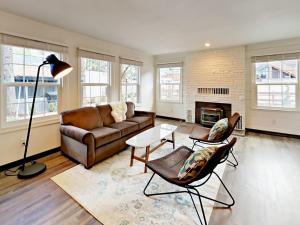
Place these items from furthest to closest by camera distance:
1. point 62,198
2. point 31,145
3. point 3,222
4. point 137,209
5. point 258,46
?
1. point 258,46
2. point 31,145
3. point 62,198
4. point 137,209
5. point 3,222

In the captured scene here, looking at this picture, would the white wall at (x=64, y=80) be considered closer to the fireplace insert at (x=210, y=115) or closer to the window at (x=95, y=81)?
the window at (x=95, y=81)

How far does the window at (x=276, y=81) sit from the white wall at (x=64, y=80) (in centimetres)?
385

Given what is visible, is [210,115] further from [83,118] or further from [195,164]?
[195,164]

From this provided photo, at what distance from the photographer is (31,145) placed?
2.98 m

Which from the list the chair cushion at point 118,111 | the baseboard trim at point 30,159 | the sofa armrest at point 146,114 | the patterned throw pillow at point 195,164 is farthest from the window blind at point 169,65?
the patterned throw pillow at point 195,164

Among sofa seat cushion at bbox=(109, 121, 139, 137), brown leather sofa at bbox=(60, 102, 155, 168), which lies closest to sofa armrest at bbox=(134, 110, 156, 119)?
brown leather sofa at bbox=(60, 102, 155, 168)

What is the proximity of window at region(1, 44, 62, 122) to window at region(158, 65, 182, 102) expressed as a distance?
3.93 m

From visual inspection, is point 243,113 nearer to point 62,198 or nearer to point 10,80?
point 62,198

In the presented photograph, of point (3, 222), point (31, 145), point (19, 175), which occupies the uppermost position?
point (31, 145)

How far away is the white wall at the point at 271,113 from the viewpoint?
4.15m

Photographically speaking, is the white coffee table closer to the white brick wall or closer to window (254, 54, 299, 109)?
the white brick wall

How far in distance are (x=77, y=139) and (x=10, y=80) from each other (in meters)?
1.45

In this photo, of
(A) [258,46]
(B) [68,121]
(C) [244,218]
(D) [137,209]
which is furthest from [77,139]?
(A) [258,46]

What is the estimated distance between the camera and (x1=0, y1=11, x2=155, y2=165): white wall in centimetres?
267
